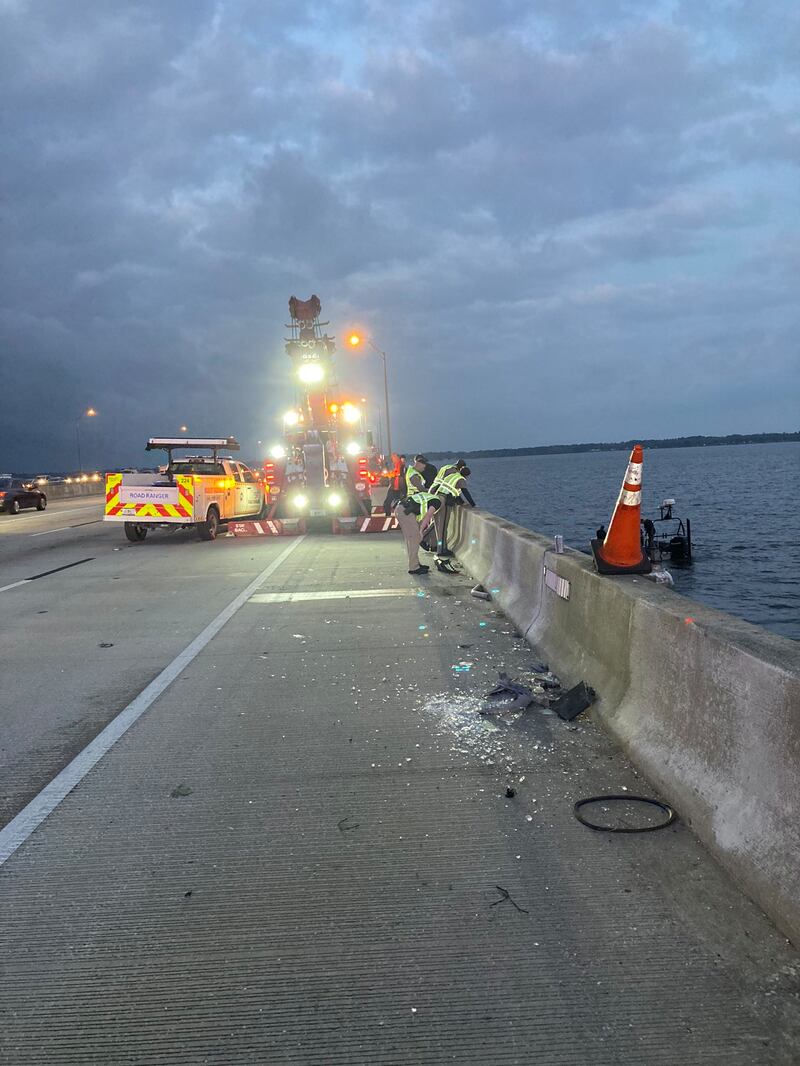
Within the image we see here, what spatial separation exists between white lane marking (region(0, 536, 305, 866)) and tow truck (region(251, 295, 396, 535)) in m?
11.6

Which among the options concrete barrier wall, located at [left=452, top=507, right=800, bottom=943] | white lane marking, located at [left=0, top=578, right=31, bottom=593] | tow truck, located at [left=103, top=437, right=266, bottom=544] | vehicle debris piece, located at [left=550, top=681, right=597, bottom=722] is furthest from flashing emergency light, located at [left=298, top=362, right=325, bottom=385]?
vehicle debris piece, located at [left=550, top=681, right=597, bottom=722]

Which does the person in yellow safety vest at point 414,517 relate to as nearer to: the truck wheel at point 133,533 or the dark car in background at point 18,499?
the truck wheel at point 133,533

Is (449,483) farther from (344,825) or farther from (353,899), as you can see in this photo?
(353,899)

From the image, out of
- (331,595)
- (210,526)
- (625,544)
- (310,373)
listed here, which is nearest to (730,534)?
(310,373)

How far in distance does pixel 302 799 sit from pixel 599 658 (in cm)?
248

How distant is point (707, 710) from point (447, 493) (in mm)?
10106

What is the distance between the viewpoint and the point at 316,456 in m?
21.1

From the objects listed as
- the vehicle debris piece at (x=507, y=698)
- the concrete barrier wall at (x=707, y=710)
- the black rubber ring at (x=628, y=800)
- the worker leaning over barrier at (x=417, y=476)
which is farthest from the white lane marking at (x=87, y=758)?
the worker leaning over barrier at (x=417, y=476)

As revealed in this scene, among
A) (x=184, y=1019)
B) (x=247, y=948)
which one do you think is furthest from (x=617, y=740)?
(x=184, y=1019)

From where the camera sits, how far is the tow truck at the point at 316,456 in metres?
20.7

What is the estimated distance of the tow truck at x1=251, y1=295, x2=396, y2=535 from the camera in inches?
815

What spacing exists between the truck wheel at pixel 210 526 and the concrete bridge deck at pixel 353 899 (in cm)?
1236

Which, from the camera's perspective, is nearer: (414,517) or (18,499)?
(414,517)

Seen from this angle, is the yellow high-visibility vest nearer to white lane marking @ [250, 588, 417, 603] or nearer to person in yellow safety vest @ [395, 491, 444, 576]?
person in yellow safety vest @ [395, 491, 444, 576]
